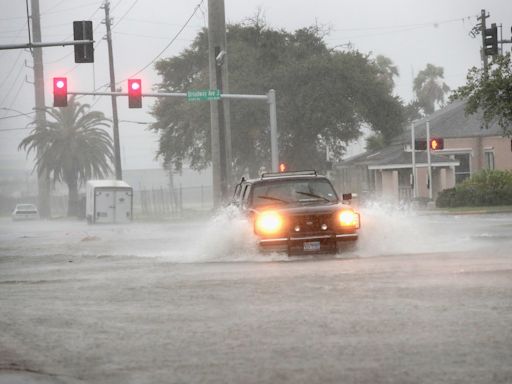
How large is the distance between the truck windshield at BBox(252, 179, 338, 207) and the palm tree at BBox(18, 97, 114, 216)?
65.7m

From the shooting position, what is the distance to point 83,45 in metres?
30.6

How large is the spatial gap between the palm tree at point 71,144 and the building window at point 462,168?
34.0m

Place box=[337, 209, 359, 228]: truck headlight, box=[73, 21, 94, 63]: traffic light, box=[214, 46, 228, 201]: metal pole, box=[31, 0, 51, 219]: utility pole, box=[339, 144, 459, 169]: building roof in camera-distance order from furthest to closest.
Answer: box=[31, 0, 51, 219]: utility pole < box=[339, 144, 459, 169]: building roof < box=[214, 46, 228, 201]: metal pole < box=[73, 21, 94, 63]: traffic light < box=[337, 209, 359, 228]: truck headlight

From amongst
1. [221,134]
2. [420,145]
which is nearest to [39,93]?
[420,145]

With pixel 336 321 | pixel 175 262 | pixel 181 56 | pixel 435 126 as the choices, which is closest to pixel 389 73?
pixel 181 56

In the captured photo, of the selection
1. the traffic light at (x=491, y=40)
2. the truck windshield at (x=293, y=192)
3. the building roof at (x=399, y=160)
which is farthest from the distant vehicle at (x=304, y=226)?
the building roof at (x=399, y=160)

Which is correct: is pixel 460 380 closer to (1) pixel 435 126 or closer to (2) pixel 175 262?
(2) pixel 175 262

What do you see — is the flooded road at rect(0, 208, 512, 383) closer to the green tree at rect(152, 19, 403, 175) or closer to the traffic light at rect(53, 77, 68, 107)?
the traffic light at rect(53, 77, 68, 107)

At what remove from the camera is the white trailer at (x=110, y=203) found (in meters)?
62.8

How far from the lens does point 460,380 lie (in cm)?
758

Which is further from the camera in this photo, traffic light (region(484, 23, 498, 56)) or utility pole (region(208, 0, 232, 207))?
utility pole (region(208, 0, 232, 207))

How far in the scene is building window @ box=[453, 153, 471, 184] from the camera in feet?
209

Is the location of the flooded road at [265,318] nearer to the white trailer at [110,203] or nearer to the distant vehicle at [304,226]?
the distant vehicle at [304,226]

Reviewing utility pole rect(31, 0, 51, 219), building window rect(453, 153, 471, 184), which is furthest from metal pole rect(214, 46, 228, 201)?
utility pole rect(31, 0, 51, 219)
